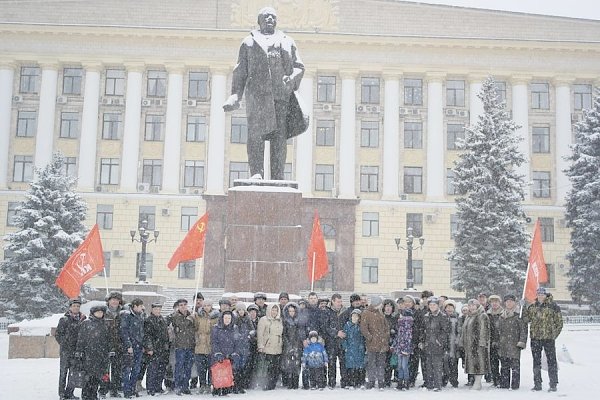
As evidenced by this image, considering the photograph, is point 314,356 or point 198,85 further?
point 198,85

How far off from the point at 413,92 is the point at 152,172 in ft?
47.2

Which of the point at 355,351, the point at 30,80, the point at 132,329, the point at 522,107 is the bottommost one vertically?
the point at 355,351

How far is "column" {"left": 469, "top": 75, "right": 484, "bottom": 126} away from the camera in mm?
37312

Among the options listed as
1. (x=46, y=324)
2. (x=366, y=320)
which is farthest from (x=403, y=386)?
(x=46, y=324)

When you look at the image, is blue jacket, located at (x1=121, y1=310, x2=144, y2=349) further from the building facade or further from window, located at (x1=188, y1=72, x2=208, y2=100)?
window, located at (x1=188, y1=72, x2=208, y2=100)

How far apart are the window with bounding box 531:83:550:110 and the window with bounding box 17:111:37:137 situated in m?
26.3

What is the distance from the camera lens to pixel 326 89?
37906 mm

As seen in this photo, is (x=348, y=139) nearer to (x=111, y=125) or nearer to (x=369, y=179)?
(x=369, y=179)

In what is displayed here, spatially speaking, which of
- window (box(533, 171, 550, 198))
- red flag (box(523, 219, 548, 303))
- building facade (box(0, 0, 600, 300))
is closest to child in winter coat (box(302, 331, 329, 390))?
red flag (box(523, 219, 548, 303))

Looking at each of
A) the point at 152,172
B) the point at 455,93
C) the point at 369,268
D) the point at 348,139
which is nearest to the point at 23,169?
the point at 152,172

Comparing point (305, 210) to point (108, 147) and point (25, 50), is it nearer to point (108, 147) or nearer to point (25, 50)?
point (108, 147)

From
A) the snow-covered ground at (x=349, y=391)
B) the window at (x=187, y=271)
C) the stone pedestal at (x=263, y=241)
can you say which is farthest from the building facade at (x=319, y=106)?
the stone pedestal at (x=263, y=241)

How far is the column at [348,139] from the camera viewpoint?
36.7 metres

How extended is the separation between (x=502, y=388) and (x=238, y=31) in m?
30.4
